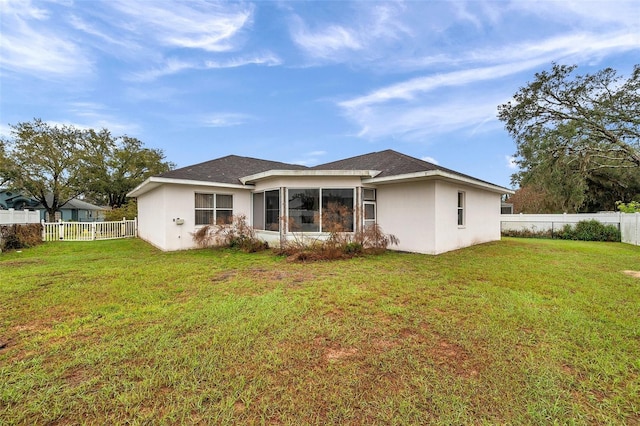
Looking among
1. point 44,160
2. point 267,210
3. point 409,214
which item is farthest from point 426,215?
point 44,160

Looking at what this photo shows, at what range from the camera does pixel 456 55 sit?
1155cm

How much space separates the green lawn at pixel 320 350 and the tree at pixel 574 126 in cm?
1392

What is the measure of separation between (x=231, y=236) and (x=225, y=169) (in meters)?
3.52

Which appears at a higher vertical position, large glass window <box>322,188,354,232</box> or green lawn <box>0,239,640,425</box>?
large glass window <box>322,188,354,232</box>

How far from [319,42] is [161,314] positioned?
426 inches

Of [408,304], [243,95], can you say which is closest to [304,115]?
[243,95]

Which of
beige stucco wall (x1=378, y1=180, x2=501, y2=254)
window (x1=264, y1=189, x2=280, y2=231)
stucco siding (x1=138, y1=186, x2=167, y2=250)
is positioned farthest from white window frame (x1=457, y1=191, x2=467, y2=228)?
stucco siding (x1=138, y1=186, x2=167, y2=250)

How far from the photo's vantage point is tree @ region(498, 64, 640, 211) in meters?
15.7

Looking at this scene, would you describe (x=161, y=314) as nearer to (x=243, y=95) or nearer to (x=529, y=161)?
(x=243, y=95)

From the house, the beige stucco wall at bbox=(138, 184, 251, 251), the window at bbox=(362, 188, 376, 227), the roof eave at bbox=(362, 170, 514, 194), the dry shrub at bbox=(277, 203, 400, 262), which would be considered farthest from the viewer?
the window at bbox=(362, 188, 376, 227)

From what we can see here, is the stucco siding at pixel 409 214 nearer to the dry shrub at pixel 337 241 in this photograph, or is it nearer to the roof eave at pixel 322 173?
the dry shrub at pixel 337 241

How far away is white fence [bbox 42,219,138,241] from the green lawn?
10223 millimetres

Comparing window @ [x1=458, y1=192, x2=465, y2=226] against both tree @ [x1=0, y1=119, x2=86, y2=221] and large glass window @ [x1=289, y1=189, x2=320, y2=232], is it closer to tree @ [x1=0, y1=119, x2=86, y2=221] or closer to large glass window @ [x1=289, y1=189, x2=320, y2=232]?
large glass window @ [x1=289, y1=189, x2=320, y2=232]

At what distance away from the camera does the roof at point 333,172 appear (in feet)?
31.6
